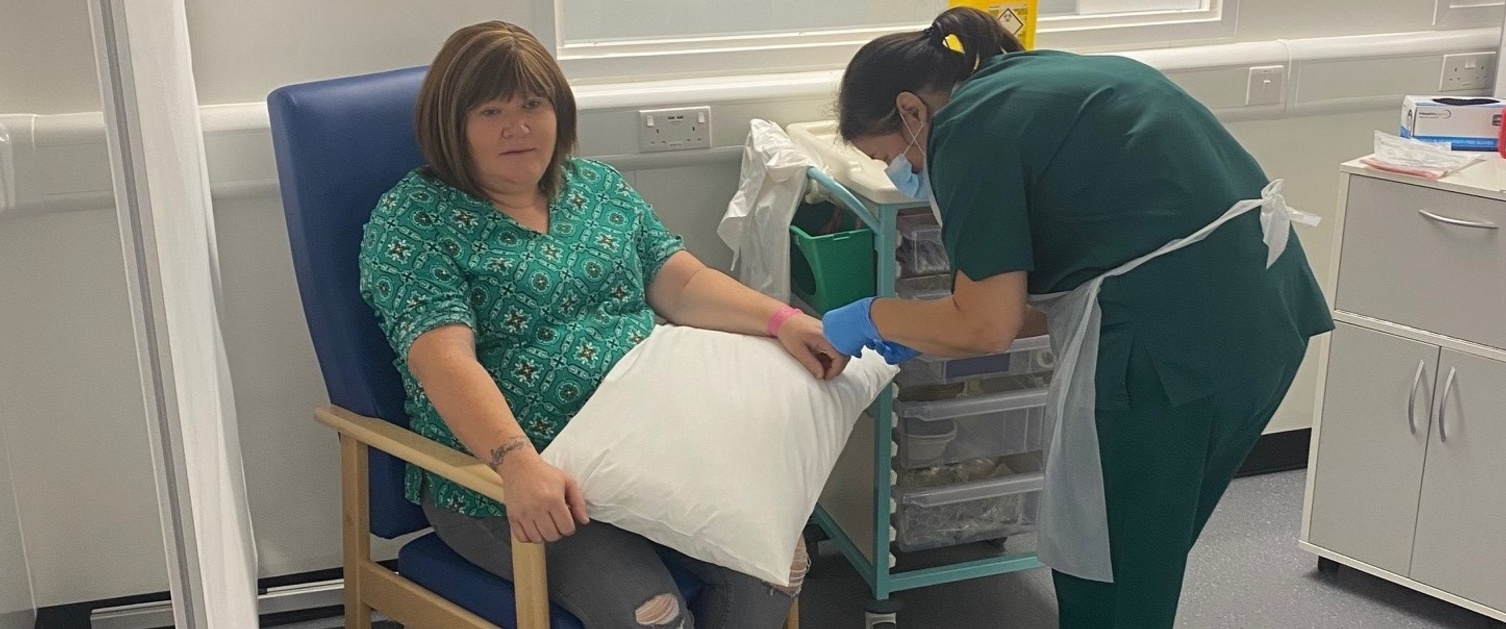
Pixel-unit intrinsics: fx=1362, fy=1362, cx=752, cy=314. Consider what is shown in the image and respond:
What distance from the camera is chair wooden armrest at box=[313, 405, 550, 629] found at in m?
1.68

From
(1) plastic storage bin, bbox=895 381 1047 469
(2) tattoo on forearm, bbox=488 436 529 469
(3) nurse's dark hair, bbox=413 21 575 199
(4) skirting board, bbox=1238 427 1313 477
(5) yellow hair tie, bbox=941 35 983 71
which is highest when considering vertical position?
(5) yellow hair tie, bbox=941 35 983 71

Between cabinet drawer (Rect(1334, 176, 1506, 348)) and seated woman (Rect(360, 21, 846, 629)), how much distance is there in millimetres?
1087

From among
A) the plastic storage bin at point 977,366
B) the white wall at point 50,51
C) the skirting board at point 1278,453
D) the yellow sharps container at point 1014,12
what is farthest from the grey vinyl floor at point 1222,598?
the white wall at point 50,51

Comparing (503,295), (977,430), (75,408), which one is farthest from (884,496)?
(75,408)

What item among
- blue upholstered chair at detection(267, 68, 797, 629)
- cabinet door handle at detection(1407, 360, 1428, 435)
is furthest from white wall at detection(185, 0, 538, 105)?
cabinet door handle at detection(1407, 360, 1428, 435)

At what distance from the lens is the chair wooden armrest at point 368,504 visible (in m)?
1.68

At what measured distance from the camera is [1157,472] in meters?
1.74

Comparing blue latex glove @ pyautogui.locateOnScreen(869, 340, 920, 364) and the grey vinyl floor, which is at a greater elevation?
blue latex glove @ pyautogui.locateOnScreen(869, 340, 920, 364)

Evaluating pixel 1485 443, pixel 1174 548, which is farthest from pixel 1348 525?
pixel 1174 548

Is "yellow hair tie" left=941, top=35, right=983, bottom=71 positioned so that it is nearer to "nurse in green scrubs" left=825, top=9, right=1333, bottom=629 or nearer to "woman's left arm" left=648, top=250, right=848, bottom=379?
"nurse in green scrubs" left=825, top=9, right=1333, bottom=629

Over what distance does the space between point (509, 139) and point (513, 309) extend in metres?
0.23

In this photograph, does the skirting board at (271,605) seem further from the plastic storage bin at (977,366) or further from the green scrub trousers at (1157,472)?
the green scrub trousers at (1157,472)

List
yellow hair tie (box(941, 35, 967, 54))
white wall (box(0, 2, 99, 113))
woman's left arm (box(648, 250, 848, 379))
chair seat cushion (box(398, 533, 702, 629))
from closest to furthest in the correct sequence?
white wall (box(0, 2, 99, 113))
yellow hair tie (box(941, 35, 967, 54))
chair seat cushion (box(398, 533, 702, 629))
woman's left arm (box(648, 250, 848, 379))

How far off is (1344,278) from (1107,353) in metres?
0.95
